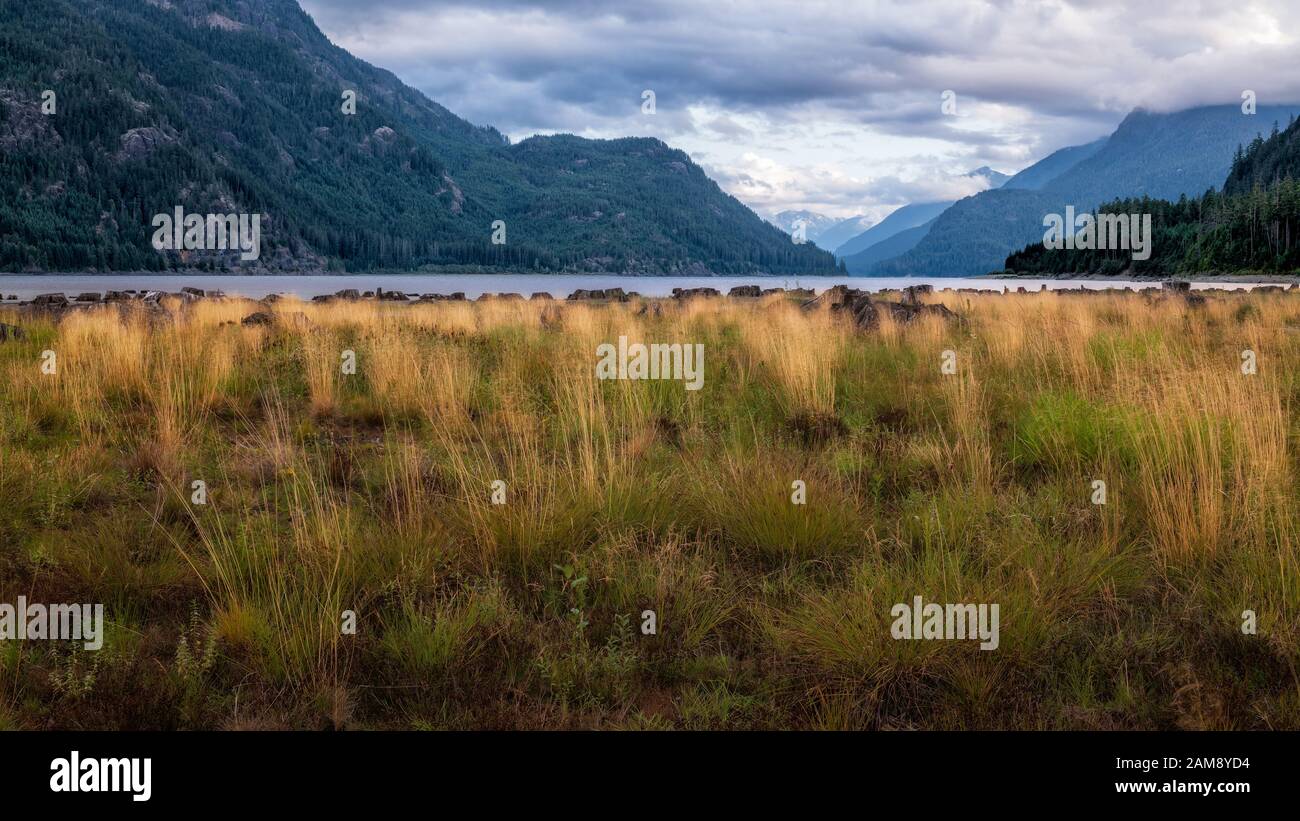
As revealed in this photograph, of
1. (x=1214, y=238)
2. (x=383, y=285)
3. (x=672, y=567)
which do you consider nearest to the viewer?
(x=672, y=567)

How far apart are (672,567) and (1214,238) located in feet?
335

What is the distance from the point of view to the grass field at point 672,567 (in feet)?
8.95

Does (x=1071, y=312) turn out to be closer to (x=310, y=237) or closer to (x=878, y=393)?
(x=878, y=393)

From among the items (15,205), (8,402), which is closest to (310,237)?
(15,205)

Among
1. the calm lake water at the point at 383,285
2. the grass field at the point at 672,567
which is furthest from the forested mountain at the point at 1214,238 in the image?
the grass field at the point at 672,567

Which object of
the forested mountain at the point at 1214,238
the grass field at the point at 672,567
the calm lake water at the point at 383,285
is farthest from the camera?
the forested mountain at the point at 1214,238

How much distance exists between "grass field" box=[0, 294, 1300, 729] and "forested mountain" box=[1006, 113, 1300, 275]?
84232mm

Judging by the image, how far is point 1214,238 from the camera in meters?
81.4

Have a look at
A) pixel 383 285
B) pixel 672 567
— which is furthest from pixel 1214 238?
pixel 672 567

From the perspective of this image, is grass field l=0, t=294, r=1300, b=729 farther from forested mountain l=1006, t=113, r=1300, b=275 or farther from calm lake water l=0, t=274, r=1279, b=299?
forested mountain l=1006, t=113, r=1300, b=275

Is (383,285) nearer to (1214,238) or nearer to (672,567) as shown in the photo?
(672,567)

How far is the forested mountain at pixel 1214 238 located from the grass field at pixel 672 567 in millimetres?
84232

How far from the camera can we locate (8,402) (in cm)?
693

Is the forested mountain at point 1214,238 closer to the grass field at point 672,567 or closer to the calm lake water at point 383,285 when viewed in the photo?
the calm lake water at point 383,285
